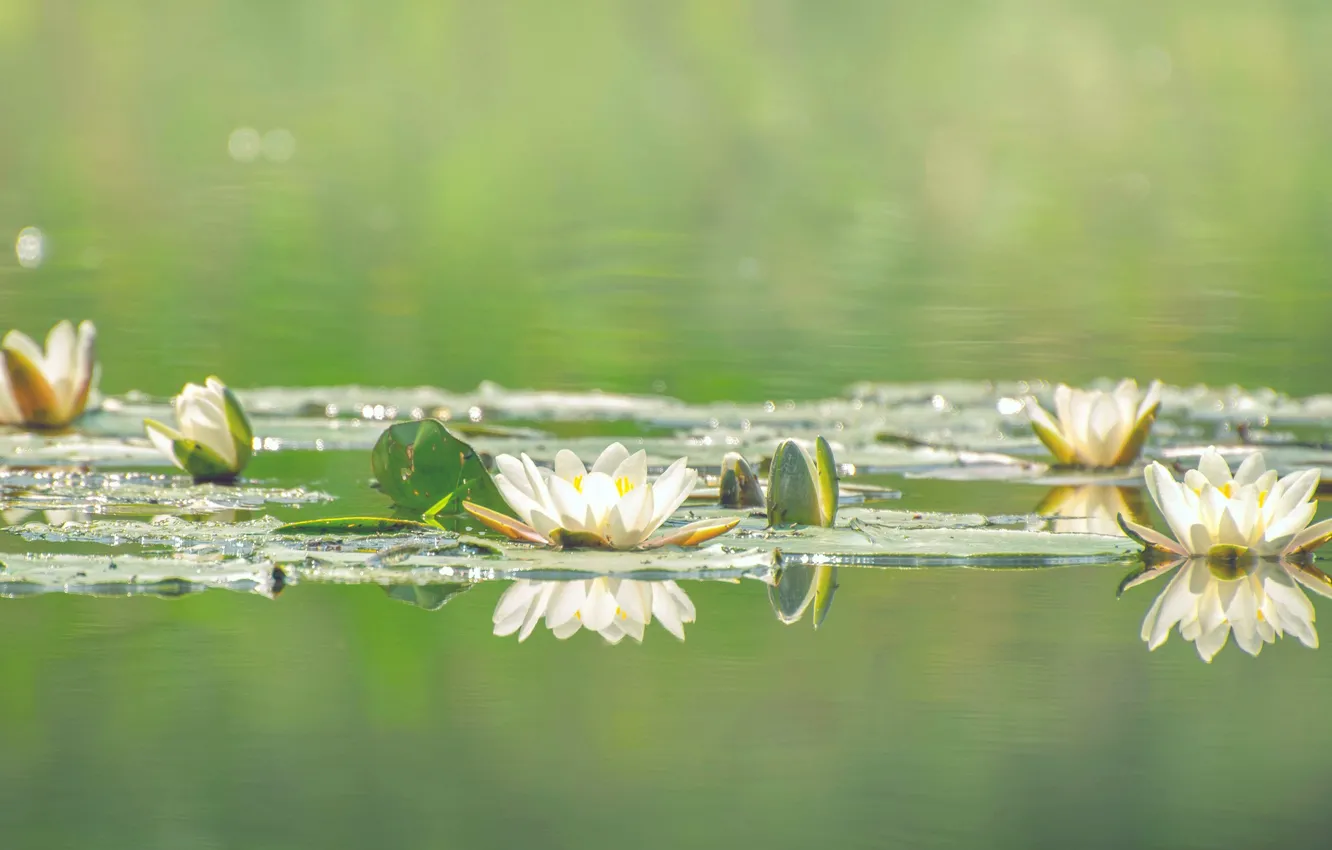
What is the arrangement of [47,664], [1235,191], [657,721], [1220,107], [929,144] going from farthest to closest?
[1220,107]
[929,144]
[1235,191]
[47,664]
[657,721]

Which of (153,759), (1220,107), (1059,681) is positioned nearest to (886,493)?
(1059,681)

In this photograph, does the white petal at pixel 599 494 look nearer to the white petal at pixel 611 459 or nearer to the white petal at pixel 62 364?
the white petal at pixel 611 459

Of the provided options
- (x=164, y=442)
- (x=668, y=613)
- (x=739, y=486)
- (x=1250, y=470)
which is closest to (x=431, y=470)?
(x=739, y=486)

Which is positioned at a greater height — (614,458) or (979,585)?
(614,458)

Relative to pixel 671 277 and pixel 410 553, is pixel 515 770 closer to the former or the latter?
pixel 410 553

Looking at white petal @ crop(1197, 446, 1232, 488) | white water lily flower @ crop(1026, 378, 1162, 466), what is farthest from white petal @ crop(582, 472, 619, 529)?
white water lily flower @ crop(1026, 378, 1162, 466)

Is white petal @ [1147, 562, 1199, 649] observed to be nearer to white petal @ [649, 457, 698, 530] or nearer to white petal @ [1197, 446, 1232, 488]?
white petal @ [1197, 446, 1232, 488]
